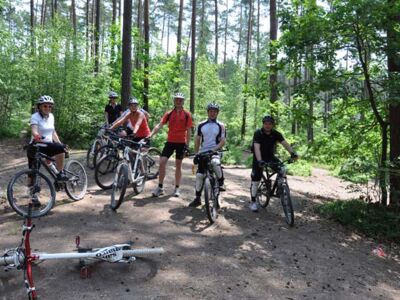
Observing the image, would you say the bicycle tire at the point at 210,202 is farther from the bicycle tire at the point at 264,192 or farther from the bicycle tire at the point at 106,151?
the bicycle tire at the point at 106,151

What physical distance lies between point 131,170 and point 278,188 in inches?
109

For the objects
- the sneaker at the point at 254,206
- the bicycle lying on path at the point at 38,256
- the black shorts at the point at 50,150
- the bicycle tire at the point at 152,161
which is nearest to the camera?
the bicycle lying on path at the point at 38,256

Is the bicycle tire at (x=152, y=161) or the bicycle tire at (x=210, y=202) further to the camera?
the bicycle tire at (x=152, y=161)

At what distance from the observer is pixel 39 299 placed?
13.3ft

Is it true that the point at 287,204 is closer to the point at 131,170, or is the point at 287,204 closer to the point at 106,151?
the point at 131,170

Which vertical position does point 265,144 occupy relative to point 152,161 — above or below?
above

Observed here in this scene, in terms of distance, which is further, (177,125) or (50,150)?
(177,125)

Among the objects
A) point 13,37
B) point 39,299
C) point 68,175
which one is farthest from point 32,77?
point 39,299

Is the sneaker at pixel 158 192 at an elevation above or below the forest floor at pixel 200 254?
above

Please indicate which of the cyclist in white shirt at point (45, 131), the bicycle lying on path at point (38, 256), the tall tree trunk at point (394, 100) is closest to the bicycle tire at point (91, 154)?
the cyclist in white shirt at point (45, 131)

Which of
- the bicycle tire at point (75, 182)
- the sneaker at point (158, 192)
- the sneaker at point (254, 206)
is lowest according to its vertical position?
the sneaker at point (254, 206)

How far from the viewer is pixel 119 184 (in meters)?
7.11

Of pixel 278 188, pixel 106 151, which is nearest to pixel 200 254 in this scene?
pixel 278 188

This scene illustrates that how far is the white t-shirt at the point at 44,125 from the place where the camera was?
6.66m
